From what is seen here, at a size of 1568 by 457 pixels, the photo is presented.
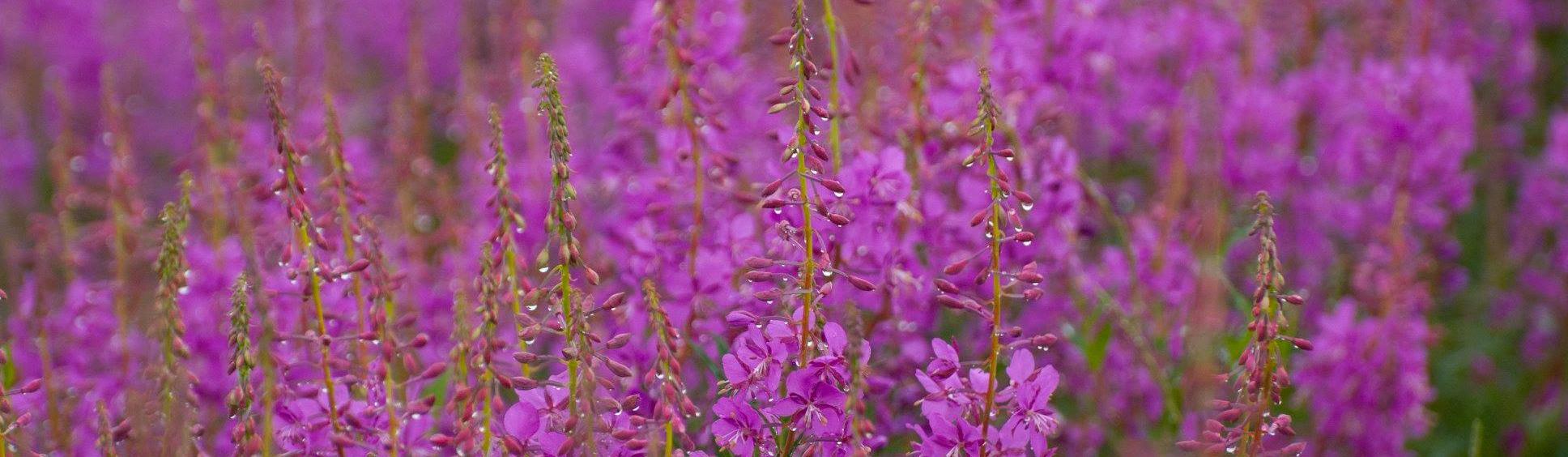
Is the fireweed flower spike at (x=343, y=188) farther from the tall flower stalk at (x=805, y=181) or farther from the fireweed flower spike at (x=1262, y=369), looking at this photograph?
the fireweed flower spike at (x=1262, y=369)

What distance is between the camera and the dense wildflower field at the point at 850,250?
6.63ft

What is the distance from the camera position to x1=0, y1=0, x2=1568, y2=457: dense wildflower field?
2.02 meters

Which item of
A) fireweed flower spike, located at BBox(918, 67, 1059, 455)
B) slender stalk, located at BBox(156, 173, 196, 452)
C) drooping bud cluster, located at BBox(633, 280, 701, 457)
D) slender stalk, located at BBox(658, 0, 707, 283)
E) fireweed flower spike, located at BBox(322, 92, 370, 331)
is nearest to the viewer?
slender stalk, located at BBox(156, 173, 196, 452)

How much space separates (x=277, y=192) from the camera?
2209 millimetres

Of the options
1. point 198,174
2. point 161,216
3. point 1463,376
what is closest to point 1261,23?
point 1463,376

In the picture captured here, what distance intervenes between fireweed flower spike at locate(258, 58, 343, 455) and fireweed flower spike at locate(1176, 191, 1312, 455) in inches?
52.3

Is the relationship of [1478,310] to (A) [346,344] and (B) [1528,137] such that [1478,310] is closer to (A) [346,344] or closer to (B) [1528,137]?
(B) [1528,137]

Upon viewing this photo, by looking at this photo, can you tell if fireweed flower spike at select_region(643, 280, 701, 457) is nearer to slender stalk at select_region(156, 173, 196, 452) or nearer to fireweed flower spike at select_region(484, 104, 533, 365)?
fireweed flower spike at select_region(484, 104, 533, 365)

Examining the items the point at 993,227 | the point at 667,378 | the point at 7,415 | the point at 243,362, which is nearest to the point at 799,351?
the point at 667,378

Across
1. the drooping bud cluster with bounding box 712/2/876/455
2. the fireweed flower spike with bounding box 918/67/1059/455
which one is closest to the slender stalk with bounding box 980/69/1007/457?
the fireweed flower spike with bounding box 918/67/1059/455

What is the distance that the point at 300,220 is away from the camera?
6.79 ft

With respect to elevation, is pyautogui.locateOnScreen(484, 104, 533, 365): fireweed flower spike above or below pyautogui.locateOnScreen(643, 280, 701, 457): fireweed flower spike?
above

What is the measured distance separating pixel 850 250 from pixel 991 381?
525 mm

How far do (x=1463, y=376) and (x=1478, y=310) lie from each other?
1.39 ft
